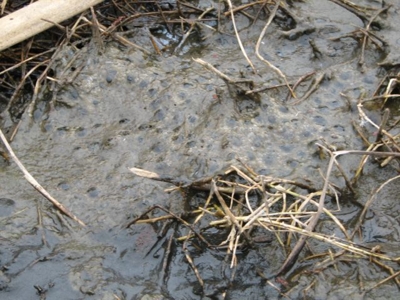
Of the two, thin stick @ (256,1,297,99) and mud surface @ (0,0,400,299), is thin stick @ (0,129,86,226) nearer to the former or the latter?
mud surface @ (0,0,400,299)

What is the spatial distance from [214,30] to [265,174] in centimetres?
118

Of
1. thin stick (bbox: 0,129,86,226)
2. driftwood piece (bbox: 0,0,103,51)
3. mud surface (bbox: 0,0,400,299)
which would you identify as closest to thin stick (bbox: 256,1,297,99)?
mud surface (bbox: 0,0,400,299)

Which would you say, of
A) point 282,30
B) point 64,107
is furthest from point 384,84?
point 64,107

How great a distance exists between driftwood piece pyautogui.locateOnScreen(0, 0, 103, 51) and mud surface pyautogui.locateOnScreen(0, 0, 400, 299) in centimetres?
23

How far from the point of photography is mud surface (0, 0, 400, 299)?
2.84 metres

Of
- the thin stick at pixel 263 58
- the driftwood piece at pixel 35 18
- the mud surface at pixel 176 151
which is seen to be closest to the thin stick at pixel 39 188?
the mud surface at pixel 176 151

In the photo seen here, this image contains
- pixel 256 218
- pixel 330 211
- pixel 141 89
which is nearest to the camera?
pixel 256 218

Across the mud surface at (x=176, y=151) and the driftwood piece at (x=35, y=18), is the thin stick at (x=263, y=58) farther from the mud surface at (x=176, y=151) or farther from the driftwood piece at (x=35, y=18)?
the driftwood piece at (x=35, y=18)

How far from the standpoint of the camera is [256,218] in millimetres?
2820

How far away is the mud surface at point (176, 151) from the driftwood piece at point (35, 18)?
23 centimetres

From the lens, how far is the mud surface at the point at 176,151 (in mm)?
2842

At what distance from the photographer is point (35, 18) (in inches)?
137

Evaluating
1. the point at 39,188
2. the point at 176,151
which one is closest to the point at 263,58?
the point at 176,151

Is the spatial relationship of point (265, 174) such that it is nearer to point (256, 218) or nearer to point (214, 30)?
point (256, 218)
